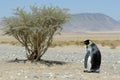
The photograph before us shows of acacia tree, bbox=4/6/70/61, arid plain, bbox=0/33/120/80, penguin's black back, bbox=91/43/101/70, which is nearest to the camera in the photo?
arid plain, bbox=0/33/120/80

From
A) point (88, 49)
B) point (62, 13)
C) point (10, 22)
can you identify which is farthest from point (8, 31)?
point (88, 49)

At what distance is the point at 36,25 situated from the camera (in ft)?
55.7

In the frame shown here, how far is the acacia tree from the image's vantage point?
16.9 metres

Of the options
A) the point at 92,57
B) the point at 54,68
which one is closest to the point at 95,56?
the point at 92,57

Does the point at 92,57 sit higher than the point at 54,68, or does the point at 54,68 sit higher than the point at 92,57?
the point at 92,57

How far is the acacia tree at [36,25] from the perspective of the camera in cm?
1691

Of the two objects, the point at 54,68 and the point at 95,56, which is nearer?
the point at 95,56

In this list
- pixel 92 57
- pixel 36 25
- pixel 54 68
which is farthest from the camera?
pixel 36 25

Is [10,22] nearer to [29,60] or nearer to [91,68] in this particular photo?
[29,60]

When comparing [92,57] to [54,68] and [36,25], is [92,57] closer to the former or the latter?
[54,68]

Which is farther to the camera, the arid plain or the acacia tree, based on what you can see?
the acacia tree

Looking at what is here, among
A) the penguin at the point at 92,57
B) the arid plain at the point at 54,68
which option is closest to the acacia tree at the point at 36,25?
the arid plain at the point at 54,68

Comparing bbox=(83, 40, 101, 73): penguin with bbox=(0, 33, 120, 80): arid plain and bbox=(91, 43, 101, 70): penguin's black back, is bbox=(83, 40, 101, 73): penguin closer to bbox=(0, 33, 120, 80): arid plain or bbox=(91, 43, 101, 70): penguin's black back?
bbox=(91, 43, 101, 70): penguin's black back

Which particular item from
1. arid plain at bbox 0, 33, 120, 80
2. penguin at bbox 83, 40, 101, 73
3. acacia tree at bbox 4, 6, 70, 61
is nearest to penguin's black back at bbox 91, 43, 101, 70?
penguin at bbox 83, 40, 101, 73
